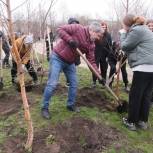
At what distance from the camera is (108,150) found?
17.0ft

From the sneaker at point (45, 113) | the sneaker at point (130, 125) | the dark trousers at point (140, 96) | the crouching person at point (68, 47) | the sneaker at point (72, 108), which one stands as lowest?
the sneaker at point (130, 125)

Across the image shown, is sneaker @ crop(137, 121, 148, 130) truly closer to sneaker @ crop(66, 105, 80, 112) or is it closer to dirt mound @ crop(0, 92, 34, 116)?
sneaker @ crop(66, 105, 80, 112)

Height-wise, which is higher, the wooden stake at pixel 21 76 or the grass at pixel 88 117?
the wooden stake at pixel 21 76

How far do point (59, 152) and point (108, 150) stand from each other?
702mm

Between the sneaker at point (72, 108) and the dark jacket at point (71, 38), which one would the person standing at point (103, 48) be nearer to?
the sneaker at point (72, 108)

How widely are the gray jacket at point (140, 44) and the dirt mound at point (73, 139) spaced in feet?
3.89

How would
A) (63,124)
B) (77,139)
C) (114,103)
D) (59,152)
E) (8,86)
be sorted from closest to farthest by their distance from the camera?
(59,152) < (77,139) < (63,124) < (114,103) < (8,86)

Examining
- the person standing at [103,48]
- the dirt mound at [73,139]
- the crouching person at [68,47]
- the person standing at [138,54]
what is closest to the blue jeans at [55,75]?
the crouching person at [68,47]

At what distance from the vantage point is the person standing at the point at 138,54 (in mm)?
5469

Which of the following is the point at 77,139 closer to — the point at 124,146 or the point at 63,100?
the point at 124,146

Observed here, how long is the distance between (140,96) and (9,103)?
2.72m

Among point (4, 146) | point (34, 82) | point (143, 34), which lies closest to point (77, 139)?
point (4, 146)

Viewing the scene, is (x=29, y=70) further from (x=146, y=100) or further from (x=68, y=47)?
(x=146, y=100)

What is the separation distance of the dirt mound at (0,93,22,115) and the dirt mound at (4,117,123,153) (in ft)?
4.05
